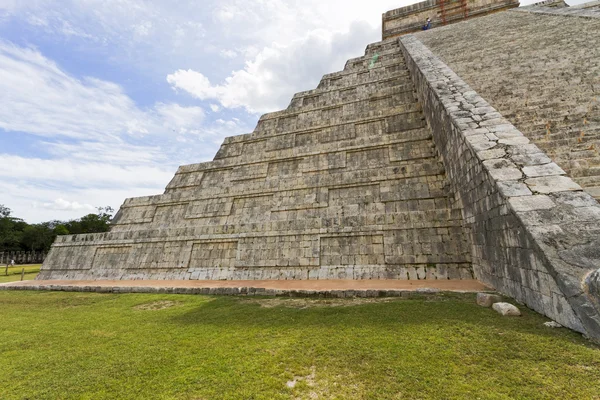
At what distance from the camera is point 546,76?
27.0ft

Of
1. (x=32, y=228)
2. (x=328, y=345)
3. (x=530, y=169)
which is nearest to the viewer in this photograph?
(x=328, y=345)

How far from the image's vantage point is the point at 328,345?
307 cm

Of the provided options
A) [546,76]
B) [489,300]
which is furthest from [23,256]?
[546,76]

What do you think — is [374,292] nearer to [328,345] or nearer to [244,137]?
[328,345]

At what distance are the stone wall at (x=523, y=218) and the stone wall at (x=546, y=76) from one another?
4.88 feet

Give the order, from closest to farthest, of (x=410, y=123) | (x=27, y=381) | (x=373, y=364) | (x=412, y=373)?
1. (x=412, y=373)
2. (x=373, y=364)
3. (x=27, y=381)
4. (x=410, y=123)

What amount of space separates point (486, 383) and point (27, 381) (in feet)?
14.0

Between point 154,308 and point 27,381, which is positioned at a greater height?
point 154,308

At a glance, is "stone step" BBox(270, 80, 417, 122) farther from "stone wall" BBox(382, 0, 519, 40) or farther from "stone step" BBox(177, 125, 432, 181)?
"stone wall" BBox(382, 0, 519, 40)

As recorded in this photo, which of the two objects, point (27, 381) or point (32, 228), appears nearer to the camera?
point (27, 381)

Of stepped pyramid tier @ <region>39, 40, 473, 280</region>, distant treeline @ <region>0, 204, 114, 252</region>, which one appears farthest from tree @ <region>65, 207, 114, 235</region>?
stepped pyramid tier @ <region>39, 40, 473, 280</region>

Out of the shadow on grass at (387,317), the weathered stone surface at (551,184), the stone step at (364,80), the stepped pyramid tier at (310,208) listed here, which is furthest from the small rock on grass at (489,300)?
the stone step at (364,80)

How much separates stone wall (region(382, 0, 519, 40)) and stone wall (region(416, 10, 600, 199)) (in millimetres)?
6864

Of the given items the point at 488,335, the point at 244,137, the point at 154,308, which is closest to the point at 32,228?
the point at 244,137
